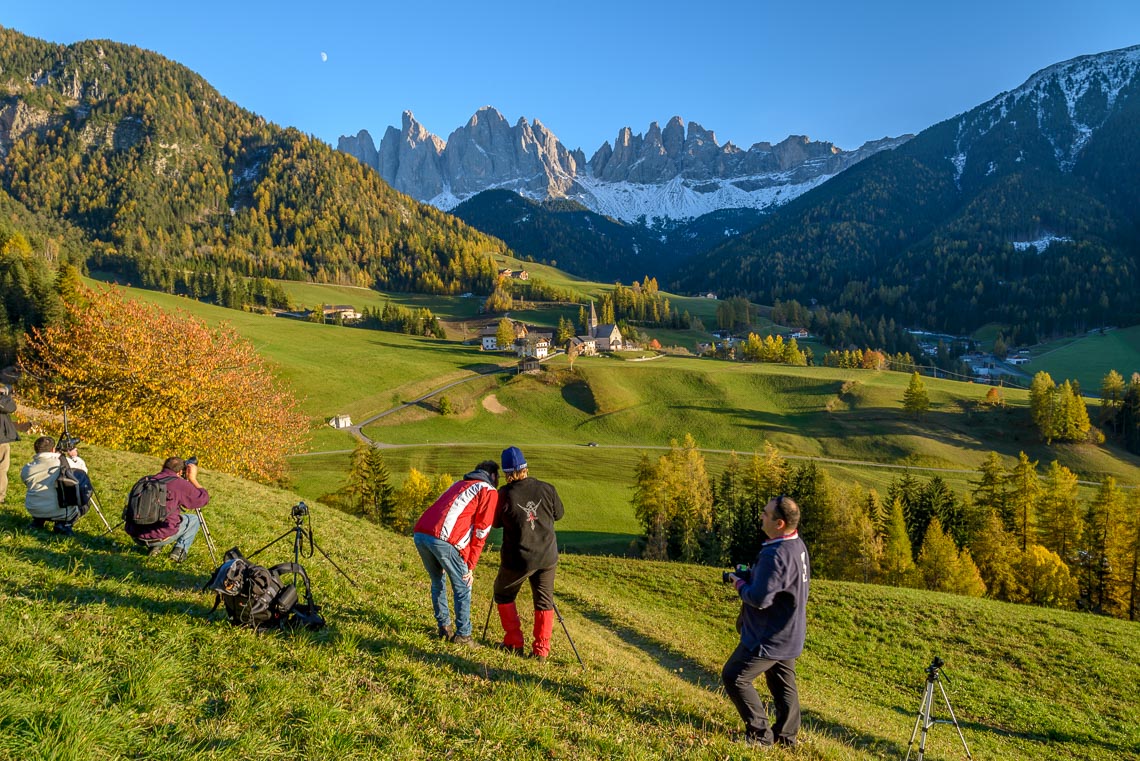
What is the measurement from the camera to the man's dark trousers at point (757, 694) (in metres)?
8.30

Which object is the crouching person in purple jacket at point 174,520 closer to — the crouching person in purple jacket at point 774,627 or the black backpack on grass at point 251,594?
the black backpack on grass at point 251,594

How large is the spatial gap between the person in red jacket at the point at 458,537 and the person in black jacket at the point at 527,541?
36 centimetres

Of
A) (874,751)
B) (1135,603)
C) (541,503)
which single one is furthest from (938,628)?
(1135,603)

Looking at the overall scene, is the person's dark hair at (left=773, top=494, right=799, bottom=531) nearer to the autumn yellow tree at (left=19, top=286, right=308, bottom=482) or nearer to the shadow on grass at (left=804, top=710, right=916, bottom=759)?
the shadow on grass at (left=804, top=710, right=916, bottom=759)

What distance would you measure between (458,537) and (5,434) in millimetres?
13141

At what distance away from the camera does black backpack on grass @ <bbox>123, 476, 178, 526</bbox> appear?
456 inches

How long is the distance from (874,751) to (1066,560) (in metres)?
53.1

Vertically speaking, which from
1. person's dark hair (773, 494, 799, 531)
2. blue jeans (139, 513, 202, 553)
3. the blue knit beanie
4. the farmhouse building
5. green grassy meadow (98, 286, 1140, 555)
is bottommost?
green grassy meadow (98, 286, 1140, 555)

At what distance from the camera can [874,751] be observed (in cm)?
1176

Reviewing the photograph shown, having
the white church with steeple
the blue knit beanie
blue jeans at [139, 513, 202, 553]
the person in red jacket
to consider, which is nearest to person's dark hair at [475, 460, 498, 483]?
the person in red jacket

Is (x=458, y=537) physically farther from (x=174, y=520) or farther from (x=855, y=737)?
(x=855, y=737)

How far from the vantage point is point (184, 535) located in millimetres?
12586

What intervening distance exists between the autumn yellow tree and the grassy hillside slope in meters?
13.8

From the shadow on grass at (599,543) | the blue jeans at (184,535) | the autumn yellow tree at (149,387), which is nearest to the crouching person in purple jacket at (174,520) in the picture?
the blue jeans at (184,535)
